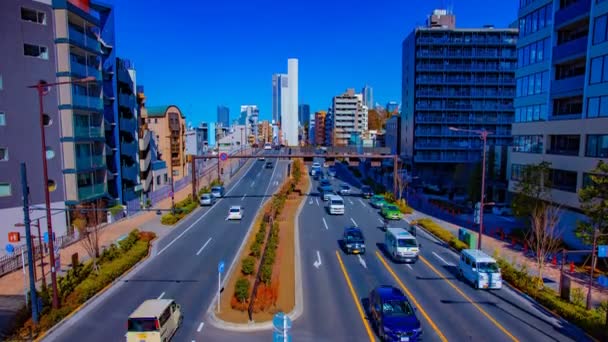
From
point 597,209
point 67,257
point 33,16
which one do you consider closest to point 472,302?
point 597,209

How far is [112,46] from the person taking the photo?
4356 centimetres

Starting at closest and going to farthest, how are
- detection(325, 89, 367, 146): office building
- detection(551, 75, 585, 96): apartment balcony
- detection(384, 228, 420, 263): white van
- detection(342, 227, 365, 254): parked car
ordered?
detection(384, 228, 420, 263): white van
detection(342, 227, 365, 254): parked car
detection(551, 75, 585, 96): apartment balcony
detection(325, 89, 367, 146): office building

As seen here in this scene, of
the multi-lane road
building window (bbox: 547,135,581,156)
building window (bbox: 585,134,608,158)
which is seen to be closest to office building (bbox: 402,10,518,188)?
building window (bbox: 547,135,581,156)

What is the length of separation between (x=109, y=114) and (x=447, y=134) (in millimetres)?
60821

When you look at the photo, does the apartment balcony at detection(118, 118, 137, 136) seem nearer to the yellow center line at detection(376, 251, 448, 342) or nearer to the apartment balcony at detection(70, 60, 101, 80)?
the apartment balcony at detection(70, 60, 101, 80)

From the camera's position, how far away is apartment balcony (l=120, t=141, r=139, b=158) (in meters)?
45.6

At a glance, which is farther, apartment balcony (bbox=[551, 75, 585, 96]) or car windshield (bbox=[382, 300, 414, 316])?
apartment balcony (bbox=[551, 75, 585, 96])

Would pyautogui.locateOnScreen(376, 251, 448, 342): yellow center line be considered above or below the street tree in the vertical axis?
below

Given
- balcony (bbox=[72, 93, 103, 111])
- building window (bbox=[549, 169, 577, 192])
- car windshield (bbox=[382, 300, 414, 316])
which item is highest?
balcony (bbox=[72, 93, 103, 111])

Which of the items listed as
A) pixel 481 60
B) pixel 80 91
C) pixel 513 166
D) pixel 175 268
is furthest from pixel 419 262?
pixel 481 60

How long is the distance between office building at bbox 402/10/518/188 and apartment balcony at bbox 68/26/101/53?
189 feet

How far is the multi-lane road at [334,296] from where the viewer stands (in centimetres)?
1673

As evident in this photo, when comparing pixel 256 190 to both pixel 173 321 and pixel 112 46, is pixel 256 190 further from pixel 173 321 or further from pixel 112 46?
pixel 173 321

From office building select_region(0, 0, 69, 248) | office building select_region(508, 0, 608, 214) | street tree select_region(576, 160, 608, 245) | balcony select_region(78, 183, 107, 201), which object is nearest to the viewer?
street tree select_region(576, 160, 608, 245)
